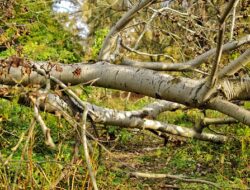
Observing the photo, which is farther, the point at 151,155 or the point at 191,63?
the point at 151,155

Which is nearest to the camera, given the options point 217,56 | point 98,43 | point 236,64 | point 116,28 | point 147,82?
point 217,56

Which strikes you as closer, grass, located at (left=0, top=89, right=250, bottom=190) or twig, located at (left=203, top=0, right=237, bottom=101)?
twig, located at (left=203, top=0, right=237, bottom=101)

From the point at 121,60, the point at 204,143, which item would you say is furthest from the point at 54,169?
the point at 204,143

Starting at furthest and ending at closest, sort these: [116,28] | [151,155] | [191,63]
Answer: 1. [151,155]
2. [116,28]
3. [191,63]

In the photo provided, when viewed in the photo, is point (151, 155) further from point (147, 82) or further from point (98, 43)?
point (147, 82)

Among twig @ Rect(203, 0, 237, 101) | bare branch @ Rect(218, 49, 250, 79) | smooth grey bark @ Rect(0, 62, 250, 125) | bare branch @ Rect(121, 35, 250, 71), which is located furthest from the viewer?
bare branch @ Rect(121, 35, 250, 71)

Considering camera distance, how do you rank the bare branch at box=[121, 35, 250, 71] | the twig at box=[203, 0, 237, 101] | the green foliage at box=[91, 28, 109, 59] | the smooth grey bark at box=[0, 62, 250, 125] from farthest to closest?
the green foliage at box=[91, 28, 109, 59] < the bare branch at box=[121, 35, 250, 71] < the smooth grey bark at box=[0, 62, 250, 125] < the twig at box=[203, 0, 237, 101]

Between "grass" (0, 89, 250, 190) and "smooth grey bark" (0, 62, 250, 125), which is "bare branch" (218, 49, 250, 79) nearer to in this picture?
"smooth grey bark" (0, 62, 250, 125)

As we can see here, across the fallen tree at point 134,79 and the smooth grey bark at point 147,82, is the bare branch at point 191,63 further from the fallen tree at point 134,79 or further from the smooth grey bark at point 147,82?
the smooth grey bark at point 147,82

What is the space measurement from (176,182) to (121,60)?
6.04 feet

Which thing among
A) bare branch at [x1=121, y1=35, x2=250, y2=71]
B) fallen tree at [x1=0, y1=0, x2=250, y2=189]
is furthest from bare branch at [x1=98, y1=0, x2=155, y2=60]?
bare branch at [x1=121, y1=35, x2=250, y2=71]

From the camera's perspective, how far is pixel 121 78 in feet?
13.2

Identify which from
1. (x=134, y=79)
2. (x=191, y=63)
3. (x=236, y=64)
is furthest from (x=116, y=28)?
(x=236, y=64)

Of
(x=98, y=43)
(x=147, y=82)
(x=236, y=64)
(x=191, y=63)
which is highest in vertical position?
(x=236, y=64)
